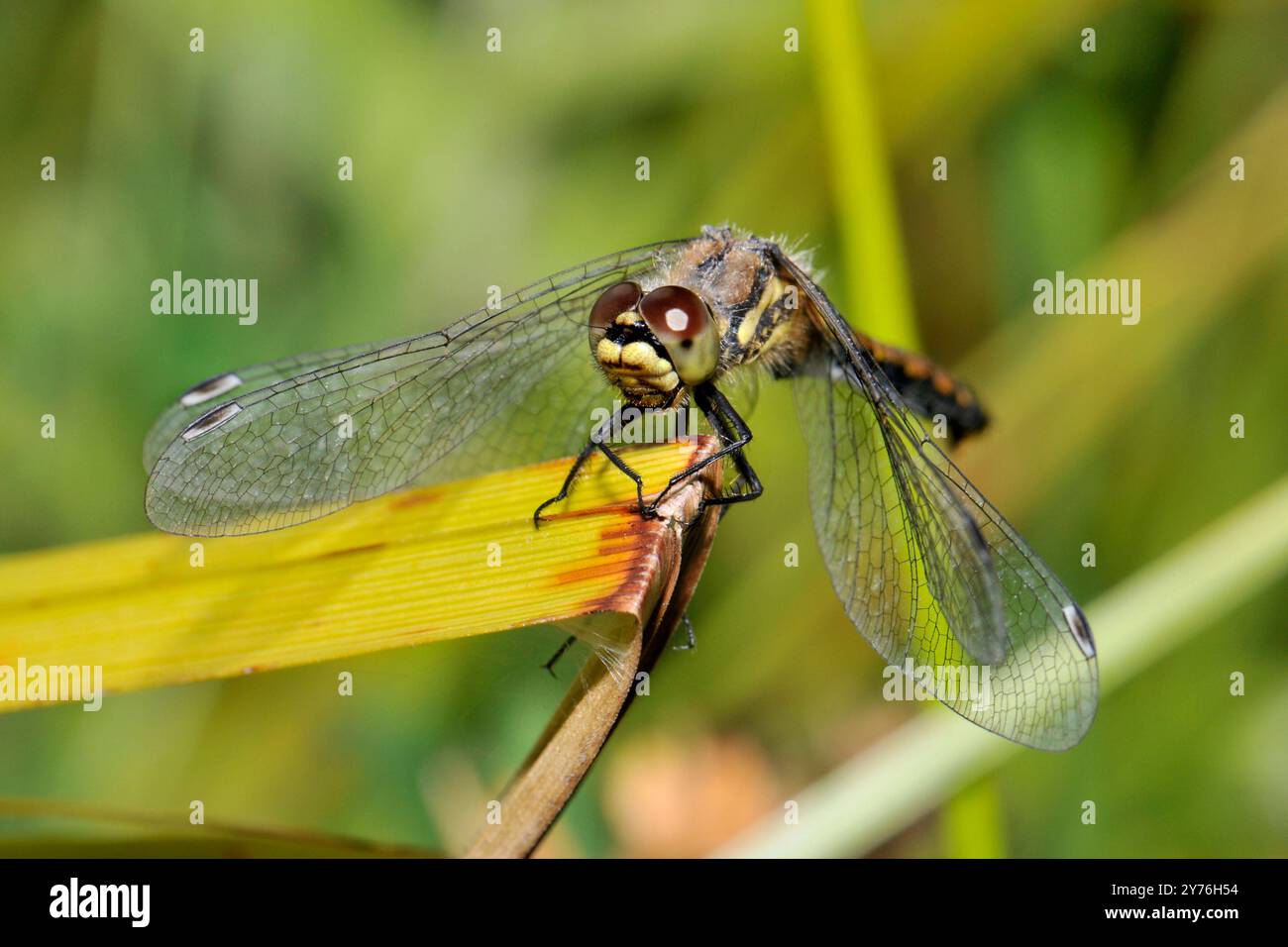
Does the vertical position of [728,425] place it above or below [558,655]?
above

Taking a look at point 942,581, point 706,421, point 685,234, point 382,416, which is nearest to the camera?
point 942,581

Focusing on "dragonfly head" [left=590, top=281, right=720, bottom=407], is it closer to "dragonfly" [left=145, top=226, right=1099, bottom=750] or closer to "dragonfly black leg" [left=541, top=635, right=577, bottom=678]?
"dragonfly" [left=145, top=226, right=1099, bottom=750]

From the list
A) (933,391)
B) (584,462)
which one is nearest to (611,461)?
(584,462)

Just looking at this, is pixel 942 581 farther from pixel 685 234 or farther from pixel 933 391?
pixel 685 234

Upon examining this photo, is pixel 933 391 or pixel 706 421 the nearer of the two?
pixel 706 421

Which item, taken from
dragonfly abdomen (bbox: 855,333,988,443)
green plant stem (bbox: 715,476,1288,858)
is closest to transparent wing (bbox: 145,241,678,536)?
dragonfly abdomen (bbox: 855,333,988,443)
